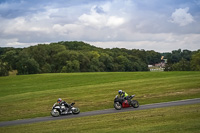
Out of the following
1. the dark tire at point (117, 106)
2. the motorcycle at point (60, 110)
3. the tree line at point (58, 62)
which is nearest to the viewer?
the motorcycle at point (60, 110)

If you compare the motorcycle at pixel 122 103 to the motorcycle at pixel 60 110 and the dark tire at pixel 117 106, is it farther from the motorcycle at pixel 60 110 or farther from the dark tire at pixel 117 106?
the motorcycle at pixel 60 110

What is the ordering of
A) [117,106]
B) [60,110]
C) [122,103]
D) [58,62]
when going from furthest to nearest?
1. [58,62]
2. [122,103]
3. [117,106]
4. [60,110]

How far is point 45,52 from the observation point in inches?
4294

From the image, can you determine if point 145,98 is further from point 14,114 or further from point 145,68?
point 145,68

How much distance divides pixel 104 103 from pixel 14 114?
9138 mm

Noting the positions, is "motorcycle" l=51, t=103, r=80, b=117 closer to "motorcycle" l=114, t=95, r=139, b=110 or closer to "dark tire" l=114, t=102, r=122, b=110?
"dark tire" l=114, t=102, r=122, b=110

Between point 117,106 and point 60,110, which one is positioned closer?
point 60,110

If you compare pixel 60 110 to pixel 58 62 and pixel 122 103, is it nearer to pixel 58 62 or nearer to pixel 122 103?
pixel 122 103

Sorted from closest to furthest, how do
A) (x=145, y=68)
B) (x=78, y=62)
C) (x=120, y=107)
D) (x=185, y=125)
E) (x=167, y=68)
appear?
(x=185, y=125) → (x=120, y=107) → (x=78, y=62) → (x=167, y=68) → (x=145, y=68)

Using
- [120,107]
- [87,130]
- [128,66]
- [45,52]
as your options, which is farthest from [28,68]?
[87,130]

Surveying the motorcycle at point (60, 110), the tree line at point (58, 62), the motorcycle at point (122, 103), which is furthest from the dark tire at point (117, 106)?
the tree line at point (58, 62)

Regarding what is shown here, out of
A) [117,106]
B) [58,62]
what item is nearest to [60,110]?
[117,106]

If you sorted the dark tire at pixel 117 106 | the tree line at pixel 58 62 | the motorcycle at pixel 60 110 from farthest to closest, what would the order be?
1. the tree line at pixel 58 62
2. the dark tire at pixel 117 106
3. the motorcycle at pixel 60 110

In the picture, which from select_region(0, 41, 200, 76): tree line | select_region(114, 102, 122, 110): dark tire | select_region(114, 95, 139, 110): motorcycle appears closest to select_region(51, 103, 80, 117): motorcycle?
select_region(114, 102, 122, 110): dark tire
